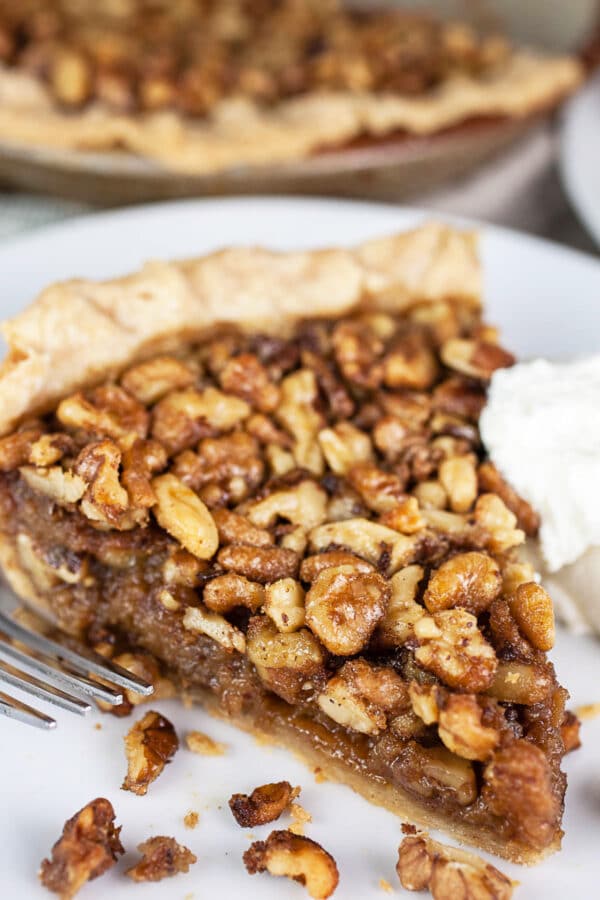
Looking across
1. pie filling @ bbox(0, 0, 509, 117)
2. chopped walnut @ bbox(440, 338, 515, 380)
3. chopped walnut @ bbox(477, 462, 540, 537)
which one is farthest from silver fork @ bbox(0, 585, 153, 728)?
pie filling @ bbox(0, 0, 509, 117)

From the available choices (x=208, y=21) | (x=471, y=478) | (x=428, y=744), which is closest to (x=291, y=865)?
(x=428, y=744)

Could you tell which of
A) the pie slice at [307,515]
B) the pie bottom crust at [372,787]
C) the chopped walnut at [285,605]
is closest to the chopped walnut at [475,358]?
the pie slice at [307,515]

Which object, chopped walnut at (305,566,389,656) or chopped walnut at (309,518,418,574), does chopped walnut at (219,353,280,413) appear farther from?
chopped walnut at (305,566,389,656)

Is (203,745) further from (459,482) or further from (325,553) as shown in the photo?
(459,482)

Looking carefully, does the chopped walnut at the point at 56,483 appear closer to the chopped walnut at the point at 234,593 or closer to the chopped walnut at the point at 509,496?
the chopped walnut at the point at 234,593

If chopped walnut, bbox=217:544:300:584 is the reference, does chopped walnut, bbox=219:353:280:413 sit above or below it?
above
